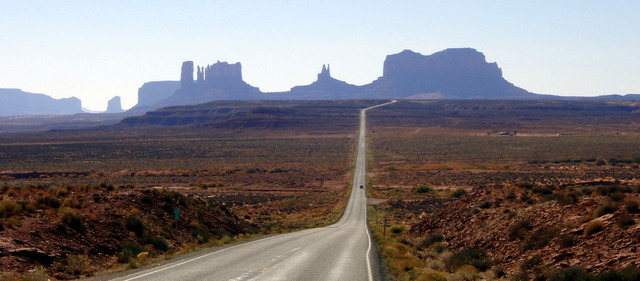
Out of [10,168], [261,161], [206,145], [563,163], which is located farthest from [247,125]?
[563,163]

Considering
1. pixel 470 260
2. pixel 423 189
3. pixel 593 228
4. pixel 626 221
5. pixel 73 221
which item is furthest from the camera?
pixel 423 189

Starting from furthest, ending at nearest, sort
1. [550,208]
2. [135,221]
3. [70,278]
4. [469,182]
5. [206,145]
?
[206,145], [469,182], [135,221], [550,208], [70,278]

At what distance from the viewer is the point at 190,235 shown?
2388 cm

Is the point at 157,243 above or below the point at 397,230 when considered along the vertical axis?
above

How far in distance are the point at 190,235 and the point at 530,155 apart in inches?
3394

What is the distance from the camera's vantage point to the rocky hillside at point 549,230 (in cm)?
1263

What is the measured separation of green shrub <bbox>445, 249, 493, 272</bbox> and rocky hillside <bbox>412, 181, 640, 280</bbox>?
0.28m

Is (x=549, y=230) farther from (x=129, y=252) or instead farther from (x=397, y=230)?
(x=397, y=230)

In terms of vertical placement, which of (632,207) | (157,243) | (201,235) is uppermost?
(632,207)

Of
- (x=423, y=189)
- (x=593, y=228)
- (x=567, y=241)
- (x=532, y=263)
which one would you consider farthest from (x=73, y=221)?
(x=423, y=189)

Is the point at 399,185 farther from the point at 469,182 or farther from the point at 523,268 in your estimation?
the point at 523,268

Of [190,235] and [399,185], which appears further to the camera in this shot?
[399,185]

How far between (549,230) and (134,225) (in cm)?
1542

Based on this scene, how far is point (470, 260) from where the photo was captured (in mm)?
16875
